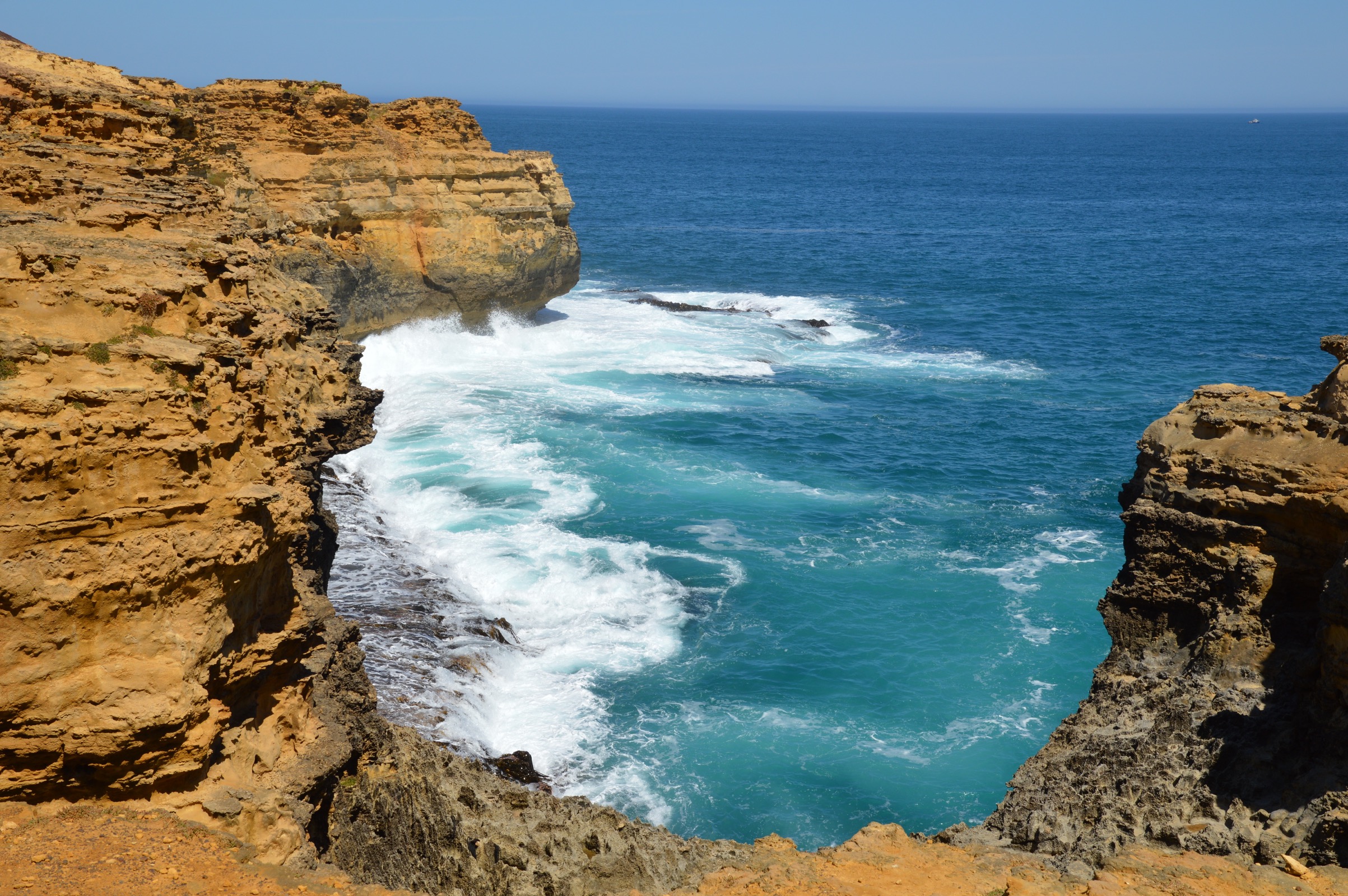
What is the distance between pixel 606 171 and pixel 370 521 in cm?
10905

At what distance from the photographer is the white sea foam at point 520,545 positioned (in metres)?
19.7

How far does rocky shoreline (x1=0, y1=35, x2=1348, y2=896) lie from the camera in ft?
28.3

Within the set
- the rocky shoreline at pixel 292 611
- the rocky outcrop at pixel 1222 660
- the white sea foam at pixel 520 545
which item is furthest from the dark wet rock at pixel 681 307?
the rocky outcrop at pixel 1222 660

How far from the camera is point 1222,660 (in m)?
13.0

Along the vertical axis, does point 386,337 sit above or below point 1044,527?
above

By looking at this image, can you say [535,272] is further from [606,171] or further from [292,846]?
[606,171]

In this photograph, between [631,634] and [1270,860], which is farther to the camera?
[631,634]

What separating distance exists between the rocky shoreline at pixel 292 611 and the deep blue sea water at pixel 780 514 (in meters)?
6.16

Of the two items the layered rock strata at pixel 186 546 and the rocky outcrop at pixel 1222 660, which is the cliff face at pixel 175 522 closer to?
the layered rock strata at pixel 186 546

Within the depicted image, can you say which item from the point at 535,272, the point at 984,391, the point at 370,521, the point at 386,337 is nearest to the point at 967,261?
the point at 984,391

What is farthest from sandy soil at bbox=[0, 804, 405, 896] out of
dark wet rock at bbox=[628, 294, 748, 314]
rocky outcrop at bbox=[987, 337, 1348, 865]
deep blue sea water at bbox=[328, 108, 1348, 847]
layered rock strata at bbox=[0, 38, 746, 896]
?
dark wet rock at bbox=[628, 294, 748, 314]

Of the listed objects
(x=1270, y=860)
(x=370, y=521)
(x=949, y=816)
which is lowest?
(x=949, y=816)

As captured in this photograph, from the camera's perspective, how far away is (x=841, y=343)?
164ft

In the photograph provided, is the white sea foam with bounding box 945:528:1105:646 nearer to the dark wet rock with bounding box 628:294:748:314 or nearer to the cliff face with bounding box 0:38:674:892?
the cliff face with bounding box 0:38:674:892
